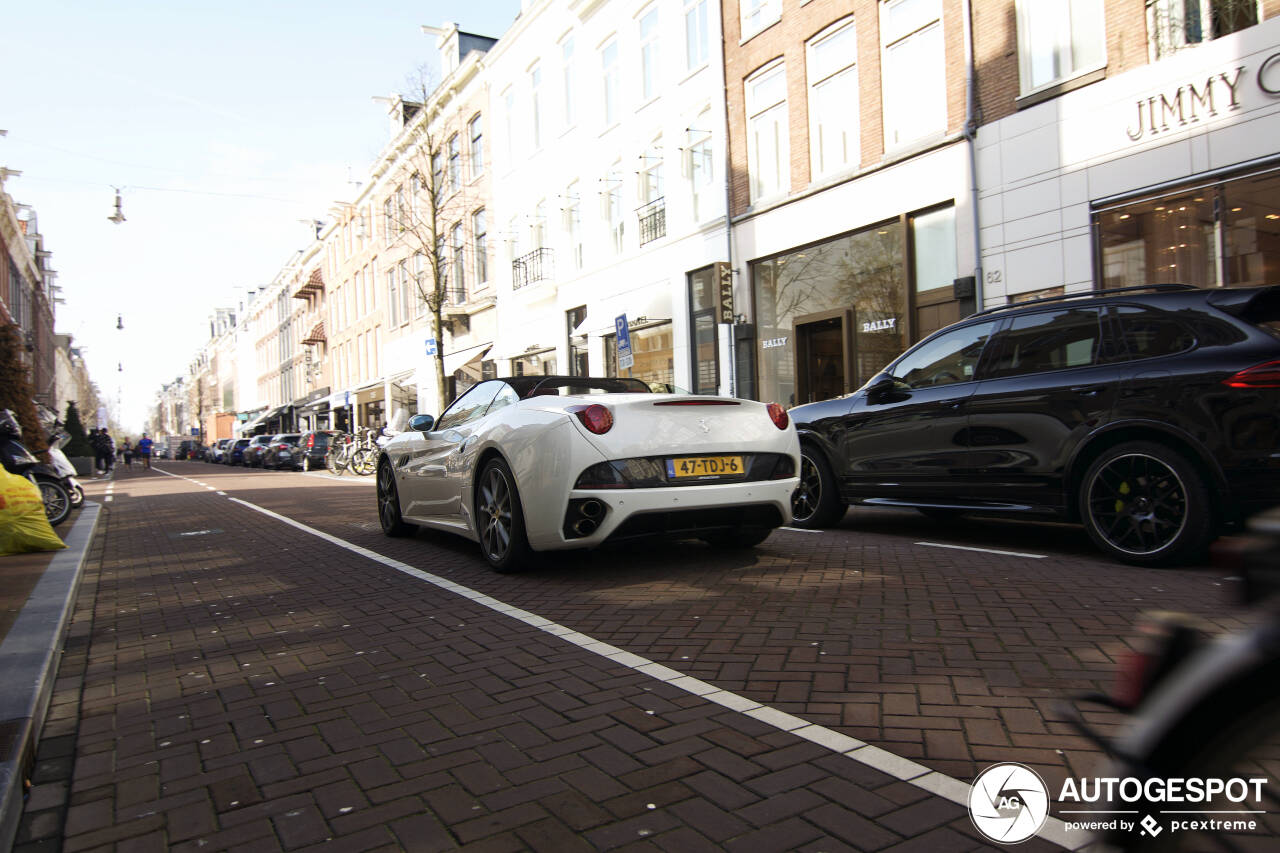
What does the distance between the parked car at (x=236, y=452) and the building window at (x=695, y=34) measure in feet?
116

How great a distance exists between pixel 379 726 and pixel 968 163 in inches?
501

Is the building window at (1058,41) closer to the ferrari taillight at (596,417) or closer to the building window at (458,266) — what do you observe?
the ferrari taillight at (596,417)

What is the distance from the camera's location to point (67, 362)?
6806cm

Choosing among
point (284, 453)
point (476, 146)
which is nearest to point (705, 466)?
point (476, 146)

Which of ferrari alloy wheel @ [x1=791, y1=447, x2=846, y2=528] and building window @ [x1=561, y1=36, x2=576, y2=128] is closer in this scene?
ferrari alloy wheel @ [x1=791, y1=447, x2=846, y2=528]

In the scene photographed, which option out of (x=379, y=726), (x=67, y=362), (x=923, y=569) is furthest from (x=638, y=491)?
(x=67, y=362)

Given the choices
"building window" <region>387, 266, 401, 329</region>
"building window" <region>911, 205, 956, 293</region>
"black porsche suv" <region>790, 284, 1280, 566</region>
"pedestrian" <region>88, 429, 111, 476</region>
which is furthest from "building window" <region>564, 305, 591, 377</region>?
"pedestrian" <region>88, 429, 111, 476</region>

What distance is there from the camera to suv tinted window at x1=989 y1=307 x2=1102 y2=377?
5715 mm

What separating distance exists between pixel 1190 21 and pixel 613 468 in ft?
32.3

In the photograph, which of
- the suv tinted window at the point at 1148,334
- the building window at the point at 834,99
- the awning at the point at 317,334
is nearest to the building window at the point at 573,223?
the building window at the point at 834,99

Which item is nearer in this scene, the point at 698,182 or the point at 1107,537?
the point at 1107,537

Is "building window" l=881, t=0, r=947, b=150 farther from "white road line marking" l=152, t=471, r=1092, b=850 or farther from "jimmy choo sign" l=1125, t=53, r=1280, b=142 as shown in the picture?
Answer: "white road line marking" l=152, t=471, r=1092, b=850

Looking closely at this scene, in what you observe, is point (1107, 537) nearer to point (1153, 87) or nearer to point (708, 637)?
point (708, 637)

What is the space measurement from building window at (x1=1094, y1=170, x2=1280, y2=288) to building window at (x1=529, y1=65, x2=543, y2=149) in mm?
18831
